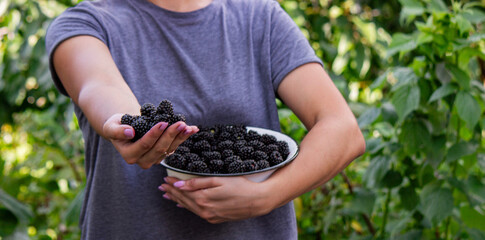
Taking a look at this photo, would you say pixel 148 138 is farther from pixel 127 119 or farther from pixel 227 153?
pixel 227 153

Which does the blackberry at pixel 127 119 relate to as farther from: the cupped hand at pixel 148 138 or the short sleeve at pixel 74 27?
the short sleeve at pixel 74 27

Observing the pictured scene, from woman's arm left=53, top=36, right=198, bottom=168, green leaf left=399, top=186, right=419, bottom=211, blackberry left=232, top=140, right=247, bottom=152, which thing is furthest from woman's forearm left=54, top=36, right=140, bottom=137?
green leaf left=399, top=186, right=419, bottom=211

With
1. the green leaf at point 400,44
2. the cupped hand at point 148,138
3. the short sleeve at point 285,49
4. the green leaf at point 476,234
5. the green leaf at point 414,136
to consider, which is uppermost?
the cupped hand at point 148,138

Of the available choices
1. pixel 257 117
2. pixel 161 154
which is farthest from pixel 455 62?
pixel 161 154

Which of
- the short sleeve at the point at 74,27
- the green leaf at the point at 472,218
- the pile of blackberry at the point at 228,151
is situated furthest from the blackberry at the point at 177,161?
the green leaf at the point at 472,218

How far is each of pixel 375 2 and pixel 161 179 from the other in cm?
175

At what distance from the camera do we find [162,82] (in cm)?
98

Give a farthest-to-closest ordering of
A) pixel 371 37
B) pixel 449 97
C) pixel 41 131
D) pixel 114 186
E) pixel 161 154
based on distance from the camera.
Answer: pixel 41 131, pixel 371 37, pixel 449 97, pixel 114 186, pixel 161 154

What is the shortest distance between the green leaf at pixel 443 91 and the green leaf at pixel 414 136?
10cm

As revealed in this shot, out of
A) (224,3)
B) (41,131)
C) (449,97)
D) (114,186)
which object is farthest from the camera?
(41,131)

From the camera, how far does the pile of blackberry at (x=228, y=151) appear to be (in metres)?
0.82

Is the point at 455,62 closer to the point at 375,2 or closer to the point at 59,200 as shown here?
the point at 375,2

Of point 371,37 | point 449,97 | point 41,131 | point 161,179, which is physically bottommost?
point 41,131

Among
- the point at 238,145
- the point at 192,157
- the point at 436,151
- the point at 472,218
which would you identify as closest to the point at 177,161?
the point at 192,157
